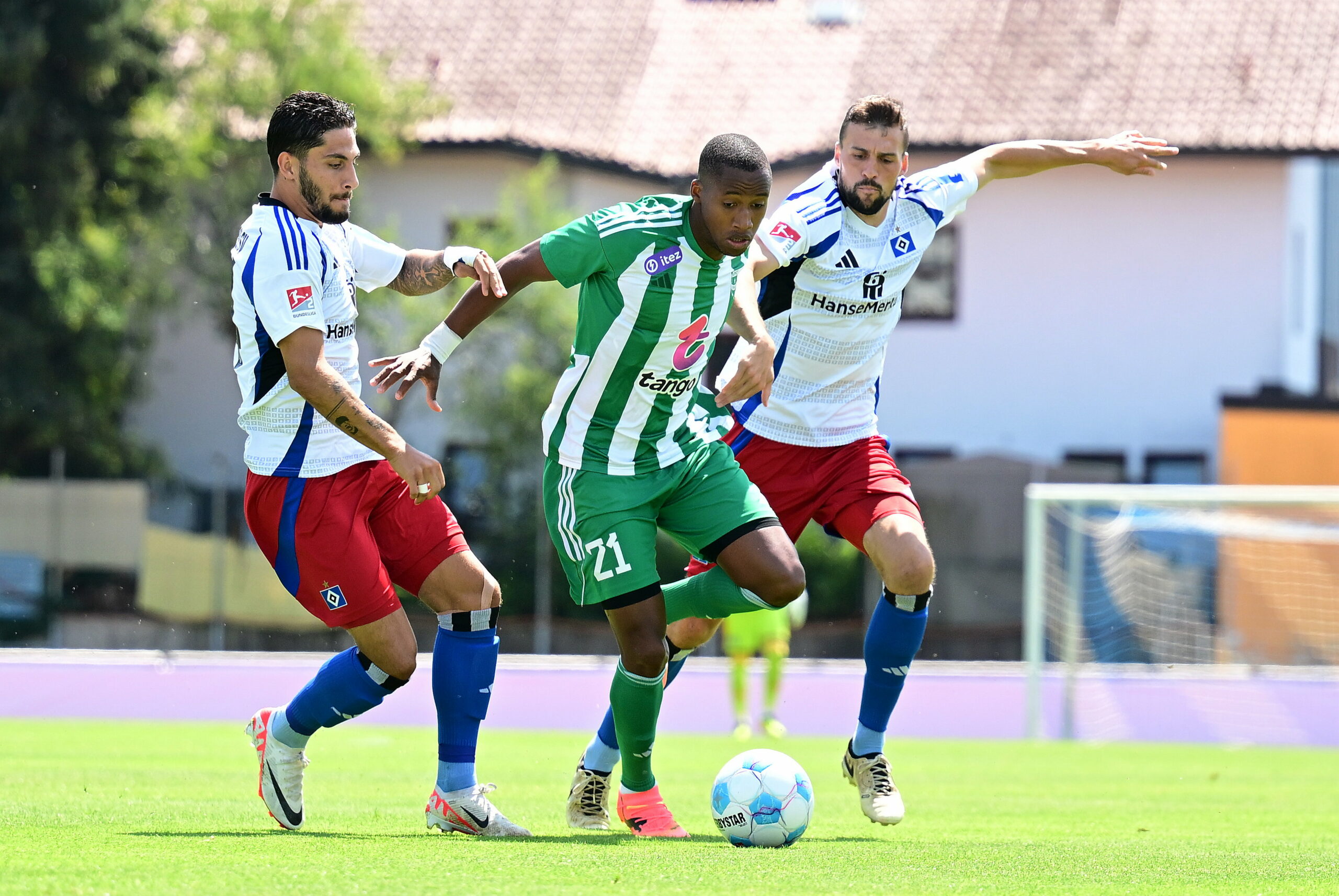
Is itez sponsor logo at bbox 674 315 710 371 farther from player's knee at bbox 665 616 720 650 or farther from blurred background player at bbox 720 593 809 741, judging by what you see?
blurred background player at bbox 720 593 809 741

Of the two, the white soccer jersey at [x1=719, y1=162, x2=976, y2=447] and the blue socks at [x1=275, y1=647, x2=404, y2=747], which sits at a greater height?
the white soccer jersey at [x1=719, y1=162, x2=976, y2=447]

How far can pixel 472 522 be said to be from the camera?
1839cm

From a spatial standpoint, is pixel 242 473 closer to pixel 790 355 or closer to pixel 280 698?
pixel 280 698

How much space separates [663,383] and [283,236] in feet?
4.56

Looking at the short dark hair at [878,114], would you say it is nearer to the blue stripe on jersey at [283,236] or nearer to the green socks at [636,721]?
the blue stripe on jersey at [283,236]

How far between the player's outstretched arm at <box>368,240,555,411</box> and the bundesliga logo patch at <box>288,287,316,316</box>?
0.27 m

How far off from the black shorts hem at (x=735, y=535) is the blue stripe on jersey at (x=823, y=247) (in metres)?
1.18

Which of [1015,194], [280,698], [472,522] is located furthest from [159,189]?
[1015,194]

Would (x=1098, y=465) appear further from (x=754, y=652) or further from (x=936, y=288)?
(x=754, y=652)

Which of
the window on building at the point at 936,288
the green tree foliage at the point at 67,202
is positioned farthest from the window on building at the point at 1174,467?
the green tree foliage at the point at 67,202

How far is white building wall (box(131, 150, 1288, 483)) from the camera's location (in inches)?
1009

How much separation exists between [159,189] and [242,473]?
6.05 metres

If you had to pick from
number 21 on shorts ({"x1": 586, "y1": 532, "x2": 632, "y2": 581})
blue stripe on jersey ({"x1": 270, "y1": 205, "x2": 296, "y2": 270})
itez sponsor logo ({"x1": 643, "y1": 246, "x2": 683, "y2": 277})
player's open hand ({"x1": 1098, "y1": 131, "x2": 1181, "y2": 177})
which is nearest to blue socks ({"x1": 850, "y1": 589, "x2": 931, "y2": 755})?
number 21 on shorts ({"x1": 586, "y1": 532, "x2": 632, "y2": 581})

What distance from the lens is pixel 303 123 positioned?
17.6 feet
